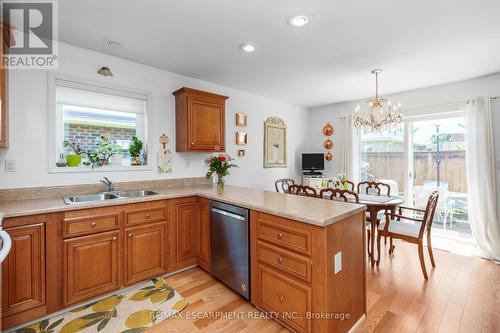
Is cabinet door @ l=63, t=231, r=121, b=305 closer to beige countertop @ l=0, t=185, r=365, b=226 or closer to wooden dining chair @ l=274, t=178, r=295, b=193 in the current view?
beige countertop @ l=0, t=185, r=365, b=226

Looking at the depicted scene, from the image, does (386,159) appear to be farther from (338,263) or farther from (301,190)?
(338,263)

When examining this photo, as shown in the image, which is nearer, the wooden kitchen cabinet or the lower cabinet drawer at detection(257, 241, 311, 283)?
the lower cabinet drawer at detection(257, 241, 311, 283)

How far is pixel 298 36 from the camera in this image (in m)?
2.22

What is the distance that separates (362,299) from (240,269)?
102 cm

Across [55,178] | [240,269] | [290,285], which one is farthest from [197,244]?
[55,178]

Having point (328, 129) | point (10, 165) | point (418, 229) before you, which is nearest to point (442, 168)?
point (418, 229)

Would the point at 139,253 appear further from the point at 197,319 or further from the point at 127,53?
the point at 127,53

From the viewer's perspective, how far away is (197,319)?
6.15 feet

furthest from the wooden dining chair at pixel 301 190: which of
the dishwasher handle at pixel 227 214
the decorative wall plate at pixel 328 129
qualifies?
the decorative wall plate at pixel 328 129

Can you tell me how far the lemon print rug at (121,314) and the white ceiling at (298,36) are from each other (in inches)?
96.8

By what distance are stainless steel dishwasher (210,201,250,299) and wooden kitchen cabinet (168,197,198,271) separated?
0.34m

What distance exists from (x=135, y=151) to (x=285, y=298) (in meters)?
2.36

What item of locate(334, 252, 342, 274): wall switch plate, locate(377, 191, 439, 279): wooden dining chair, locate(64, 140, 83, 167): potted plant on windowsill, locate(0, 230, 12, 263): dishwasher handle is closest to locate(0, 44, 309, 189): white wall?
locate(64, 140, 83, 167): potted plant on windowsill

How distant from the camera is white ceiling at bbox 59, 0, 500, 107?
1.79 meters
